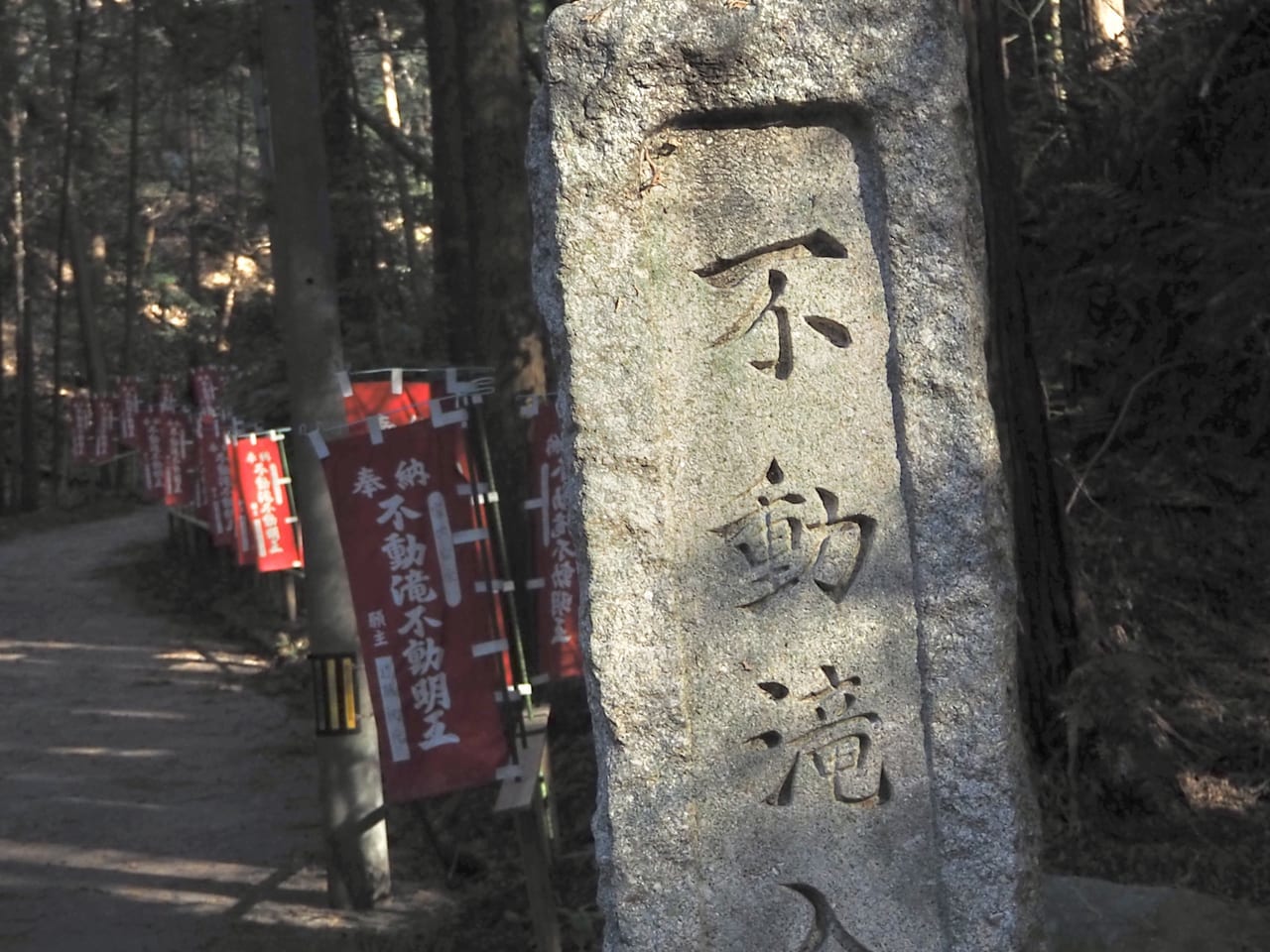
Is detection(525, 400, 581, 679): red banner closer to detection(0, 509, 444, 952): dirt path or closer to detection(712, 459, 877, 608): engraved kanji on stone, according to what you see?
detection(0, 509, 444, 952): dirt path

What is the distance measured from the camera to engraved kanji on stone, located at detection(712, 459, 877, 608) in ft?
12.5

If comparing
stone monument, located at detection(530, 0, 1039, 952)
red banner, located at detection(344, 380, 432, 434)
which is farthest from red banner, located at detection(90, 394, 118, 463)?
stone monument, located at detection(530, 0, 1039, 952)

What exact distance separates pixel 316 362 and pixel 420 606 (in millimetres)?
1408

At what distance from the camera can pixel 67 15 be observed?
29.2 m

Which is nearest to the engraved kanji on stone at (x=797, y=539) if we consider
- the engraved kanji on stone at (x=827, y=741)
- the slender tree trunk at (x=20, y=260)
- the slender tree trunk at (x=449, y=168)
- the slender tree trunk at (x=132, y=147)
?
the engraved kanji on stone at (x=827, y=741)

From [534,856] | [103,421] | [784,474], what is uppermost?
[103,421]

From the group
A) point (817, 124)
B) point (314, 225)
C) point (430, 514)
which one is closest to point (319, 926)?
point (430, 514)

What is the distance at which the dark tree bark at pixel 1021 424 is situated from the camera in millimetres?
6023

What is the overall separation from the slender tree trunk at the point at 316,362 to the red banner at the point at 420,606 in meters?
0.69

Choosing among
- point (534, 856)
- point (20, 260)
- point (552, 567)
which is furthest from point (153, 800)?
point (20, 260)

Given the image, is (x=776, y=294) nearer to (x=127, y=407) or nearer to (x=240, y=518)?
(x=240, y=518)

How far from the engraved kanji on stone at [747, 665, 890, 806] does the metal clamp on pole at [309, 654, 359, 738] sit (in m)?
3.92

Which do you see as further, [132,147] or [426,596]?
[132,147]

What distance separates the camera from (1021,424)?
6199 mm
